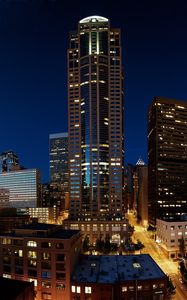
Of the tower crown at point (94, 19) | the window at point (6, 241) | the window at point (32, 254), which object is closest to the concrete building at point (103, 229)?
the window at point (6, 241)

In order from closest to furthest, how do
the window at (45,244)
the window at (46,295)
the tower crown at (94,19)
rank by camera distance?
the window at (46,295)
the window at (45,244)
the tower crown at (94,19)

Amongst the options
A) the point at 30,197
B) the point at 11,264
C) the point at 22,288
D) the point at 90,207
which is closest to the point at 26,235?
the point at 11,264

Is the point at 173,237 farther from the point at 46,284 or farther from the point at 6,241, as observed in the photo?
the point at 6,241

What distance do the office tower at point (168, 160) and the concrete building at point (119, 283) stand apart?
8726 centimetres

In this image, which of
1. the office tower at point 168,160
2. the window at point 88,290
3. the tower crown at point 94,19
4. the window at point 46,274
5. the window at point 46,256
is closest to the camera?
the window at point 88,290

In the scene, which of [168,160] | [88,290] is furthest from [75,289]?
[168,160]

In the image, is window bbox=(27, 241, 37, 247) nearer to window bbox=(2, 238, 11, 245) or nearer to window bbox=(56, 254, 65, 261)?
window bbox=(2, 238, 11, 245)

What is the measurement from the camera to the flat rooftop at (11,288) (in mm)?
37562

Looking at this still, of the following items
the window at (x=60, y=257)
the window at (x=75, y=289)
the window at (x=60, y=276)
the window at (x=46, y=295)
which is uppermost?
the window at (x=60, y=257)

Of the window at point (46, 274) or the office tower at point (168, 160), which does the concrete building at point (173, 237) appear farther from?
the office tower at point (168, 160)

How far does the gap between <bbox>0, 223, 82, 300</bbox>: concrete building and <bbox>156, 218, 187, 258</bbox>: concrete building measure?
3760cm

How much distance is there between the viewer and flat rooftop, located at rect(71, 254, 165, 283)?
1974 inches

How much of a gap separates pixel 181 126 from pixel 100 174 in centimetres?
5109

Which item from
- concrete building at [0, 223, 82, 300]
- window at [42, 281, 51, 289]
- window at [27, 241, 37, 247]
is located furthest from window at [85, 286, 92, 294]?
window at [27, 241, 37, 247]
